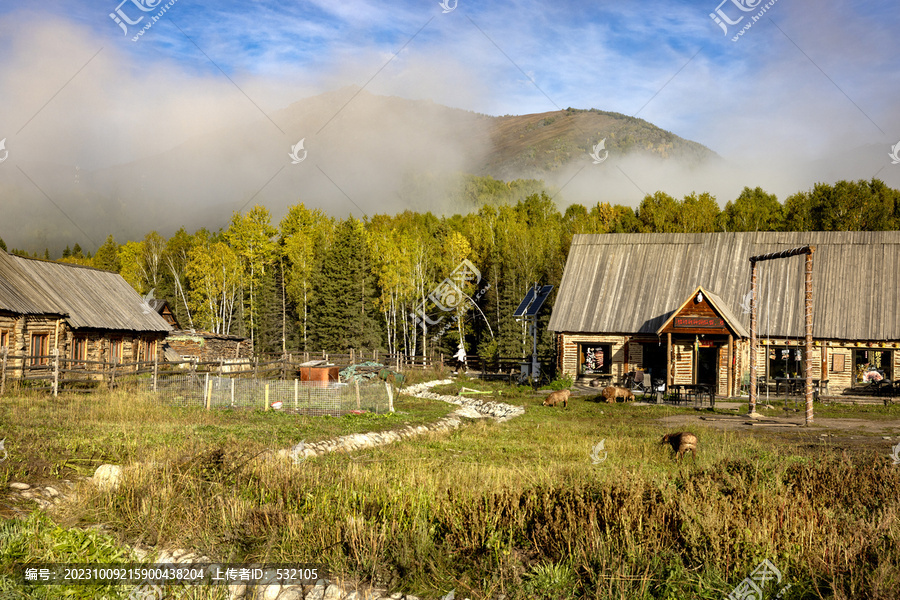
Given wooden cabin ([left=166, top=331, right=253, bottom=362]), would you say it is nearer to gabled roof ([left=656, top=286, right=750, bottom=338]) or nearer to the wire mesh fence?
the wire mesh fence

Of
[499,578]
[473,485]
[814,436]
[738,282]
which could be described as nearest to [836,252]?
[738,282]

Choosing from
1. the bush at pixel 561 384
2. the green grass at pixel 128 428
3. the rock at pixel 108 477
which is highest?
the rock at pixel 108 477

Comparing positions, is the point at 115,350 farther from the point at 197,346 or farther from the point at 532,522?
the point at 532,522

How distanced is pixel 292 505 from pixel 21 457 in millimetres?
5545

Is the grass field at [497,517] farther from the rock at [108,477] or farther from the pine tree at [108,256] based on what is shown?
the pine tree at [108,256]

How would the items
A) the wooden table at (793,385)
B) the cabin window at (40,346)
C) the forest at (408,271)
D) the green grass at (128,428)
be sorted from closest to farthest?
the green grass at (128,428) < the cabin window at (40,346) < the wooden table at (793,385) < the forest at (408,271)

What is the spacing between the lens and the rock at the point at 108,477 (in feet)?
35.2

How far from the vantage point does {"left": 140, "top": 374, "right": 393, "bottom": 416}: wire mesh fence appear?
877 inches

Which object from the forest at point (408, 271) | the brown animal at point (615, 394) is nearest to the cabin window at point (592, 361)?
the brown animal at point (615, 394)

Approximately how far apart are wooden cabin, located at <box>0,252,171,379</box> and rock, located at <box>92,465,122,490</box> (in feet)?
61.5

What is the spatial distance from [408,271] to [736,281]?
2681 cm

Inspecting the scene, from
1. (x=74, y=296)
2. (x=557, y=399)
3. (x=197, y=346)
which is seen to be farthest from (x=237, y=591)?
(x=197, y=346)

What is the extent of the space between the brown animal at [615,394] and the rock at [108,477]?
22.0 metres

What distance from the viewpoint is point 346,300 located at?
58844 mm
